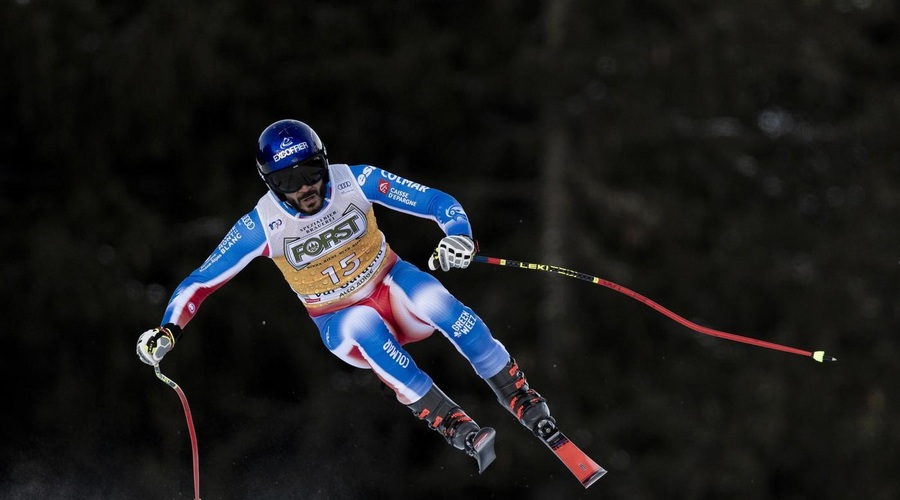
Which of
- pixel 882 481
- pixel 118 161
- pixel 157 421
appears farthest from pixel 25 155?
pixel 882 481

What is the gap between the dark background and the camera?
54.5 feet

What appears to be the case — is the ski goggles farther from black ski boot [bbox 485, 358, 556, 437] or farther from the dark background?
the dark background

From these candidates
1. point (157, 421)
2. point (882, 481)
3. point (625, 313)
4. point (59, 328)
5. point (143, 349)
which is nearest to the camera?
point (143, 349)

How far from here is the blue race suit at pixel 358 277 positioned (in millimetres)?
8320

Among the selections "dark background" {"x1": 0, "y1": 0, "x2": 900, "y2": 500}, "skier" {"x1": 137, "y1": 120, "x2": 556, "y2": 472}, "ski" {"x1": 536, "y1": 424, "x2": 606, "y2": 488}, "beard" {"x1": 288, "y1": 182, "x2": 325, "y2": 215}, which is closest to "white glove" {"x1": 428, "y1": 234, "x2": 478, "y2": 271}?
"skier" {"x1": 137, "y1": 120, "x2": 556, "y2": 472}

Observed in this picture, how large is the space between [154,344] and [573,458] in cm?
239

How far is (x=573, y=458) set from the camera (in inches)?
331

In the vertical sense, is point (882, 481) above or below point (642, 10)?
below

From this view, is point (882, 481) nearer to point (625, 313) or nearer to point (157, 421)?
point (625, 313)

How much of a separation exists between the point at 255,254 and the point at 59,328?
916cm

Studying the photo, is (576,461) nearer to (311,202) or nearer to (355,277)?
(355,277)

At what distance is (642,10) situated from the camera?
57.4ft

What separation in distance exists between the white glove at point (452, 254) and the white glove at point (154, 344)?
1476 millimetres

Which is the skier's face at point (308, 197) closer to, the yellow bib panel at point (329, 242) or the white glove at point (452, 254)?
the yellow bib panel at point (329, 242)
